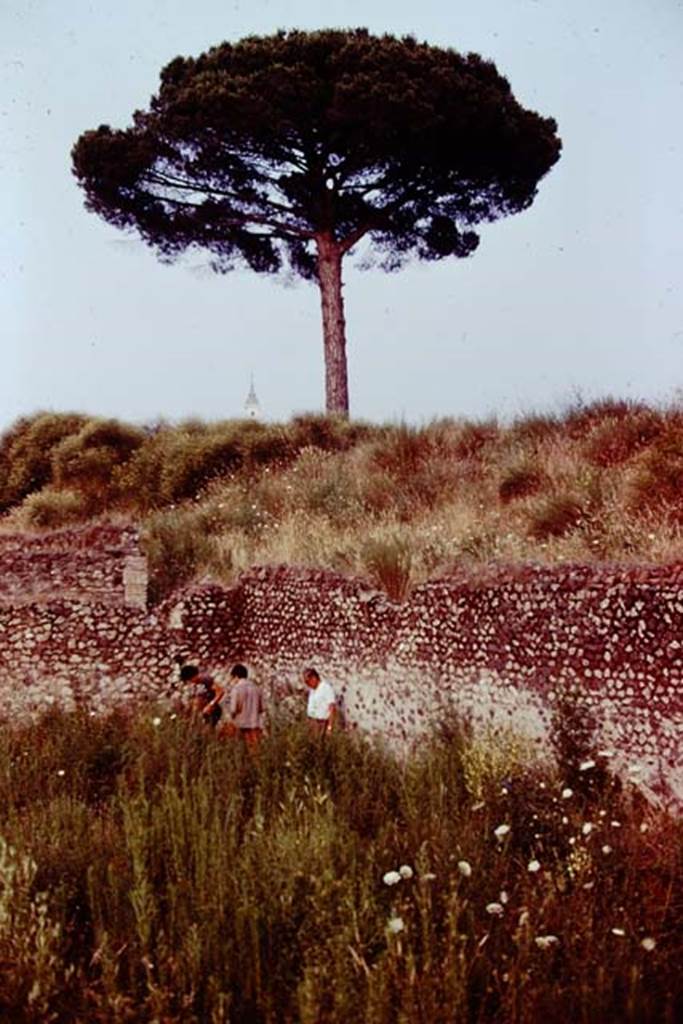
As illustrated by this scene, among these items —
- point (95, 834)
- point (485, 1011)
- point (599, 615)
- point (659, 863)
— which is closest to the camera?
point (485, 1011)

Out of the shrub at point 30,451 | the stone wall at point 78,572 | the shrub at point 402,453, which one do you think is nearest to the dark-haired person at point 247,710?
the stone wall at point 78,572

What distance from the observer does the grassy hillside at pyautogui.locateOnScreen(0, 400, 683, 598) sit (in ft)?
38.8

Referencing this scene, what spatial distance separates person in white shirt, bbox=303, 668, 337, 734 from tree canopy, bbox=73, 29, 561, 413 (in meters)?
12.6

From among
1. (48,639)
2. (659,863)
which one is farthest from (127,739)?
(659,863)

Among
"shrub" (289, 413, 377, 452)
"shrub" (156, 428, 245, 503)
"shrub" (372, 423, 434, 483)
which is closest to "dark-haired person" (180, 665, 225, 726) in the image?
"shrub" (372, 423, 434, 483)

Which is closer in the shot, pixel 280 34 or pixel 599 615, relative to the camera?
pixel 599 615

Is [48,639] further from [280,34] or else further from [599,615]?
→ [280,34]

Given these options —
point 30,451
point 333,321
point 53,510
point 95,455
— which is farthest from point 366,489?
point 30,451

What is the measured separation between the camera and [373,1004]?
14.9 ft

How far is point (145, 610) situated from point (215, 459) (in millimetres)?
8014

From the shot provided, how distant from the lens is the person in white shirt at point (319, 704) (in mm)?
10648

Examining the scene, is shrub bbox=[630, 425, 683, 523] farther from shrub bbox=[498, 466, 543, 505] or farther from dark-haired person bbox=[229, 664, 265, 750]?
dark-haired person bbox=[229, 664, 265, 750]

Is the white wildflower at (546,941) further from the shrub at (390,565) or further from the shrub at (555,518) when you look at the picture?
the shrub at (555,518)

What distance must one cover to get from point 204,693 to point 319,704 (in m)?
2.19
